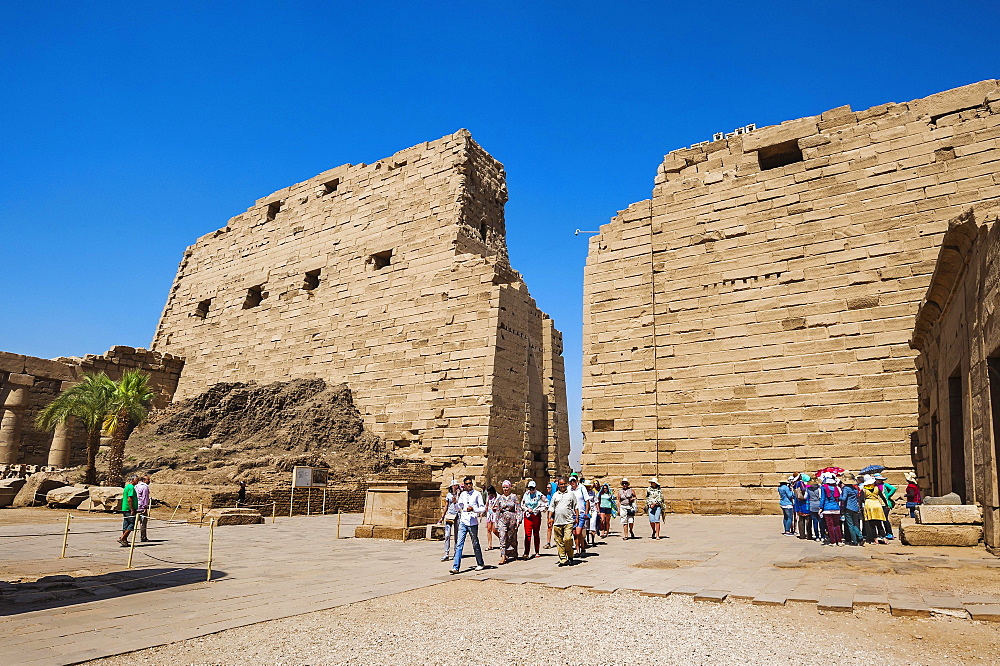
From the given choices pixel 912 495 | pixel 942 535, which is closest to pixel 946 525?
pixel 942 535

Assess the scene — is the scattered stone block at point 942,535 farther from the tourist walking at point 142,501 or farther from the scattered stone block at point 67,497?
the scattered stone block at point 67,497

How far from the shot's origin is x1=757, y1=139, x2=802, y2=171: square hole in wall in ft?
45.4

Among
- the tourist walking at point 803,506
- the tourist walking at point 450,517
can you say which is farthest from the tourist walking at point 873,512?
the tourist walking at point 450,517

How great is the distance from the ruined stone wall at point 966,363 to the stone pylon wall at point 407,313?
9.67m

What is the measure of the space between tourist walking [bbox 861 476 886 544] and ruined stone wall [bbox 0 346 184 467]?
23.0 m

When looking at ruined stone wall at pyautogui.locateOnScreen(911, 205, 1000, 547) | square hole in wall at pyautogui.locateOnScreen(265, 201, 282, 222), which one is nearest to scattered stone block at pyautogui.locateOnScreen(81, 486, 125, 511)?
square hole in wall at pyautogui.locateOnScreen(265, 201, 282, 222)

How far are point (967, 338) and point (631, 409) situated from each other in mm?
7304

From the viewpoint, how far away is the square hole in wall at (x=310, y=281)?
75.5 feet

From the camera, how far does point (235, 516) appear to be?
12.7 meters

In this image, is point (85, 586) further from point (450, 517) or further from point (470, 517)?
point (450, 517)

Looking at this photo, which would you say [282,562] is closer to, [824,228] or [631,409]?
[631,409]

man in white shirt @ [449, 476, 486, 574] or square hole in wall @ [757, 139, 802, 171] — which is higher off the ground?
square hole in wall @ [757, 139, 802, 171]

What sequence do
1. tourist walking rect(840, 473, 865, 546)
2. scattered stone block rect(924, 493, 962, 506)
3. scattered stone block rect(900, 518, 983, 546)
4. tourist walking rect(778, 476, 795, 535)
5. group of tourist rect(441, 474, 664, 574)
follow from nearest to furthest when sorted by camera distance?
scattered stone block rect(900, 518, 983, 546) → scattered stone block rect(924, 493, 962, 506) → group of tourist rect(441, 474, 664, 574) → tourist walking rect(840, 473, 865, 546) → tourist walking rect(778, 476, 795, 535)

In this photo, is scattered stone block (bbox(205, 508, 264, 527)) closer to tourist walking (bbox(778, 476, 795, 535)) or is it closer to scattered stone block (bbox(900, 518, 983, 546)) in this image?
tourist walking (bbox(778, 476, 795, 535))
